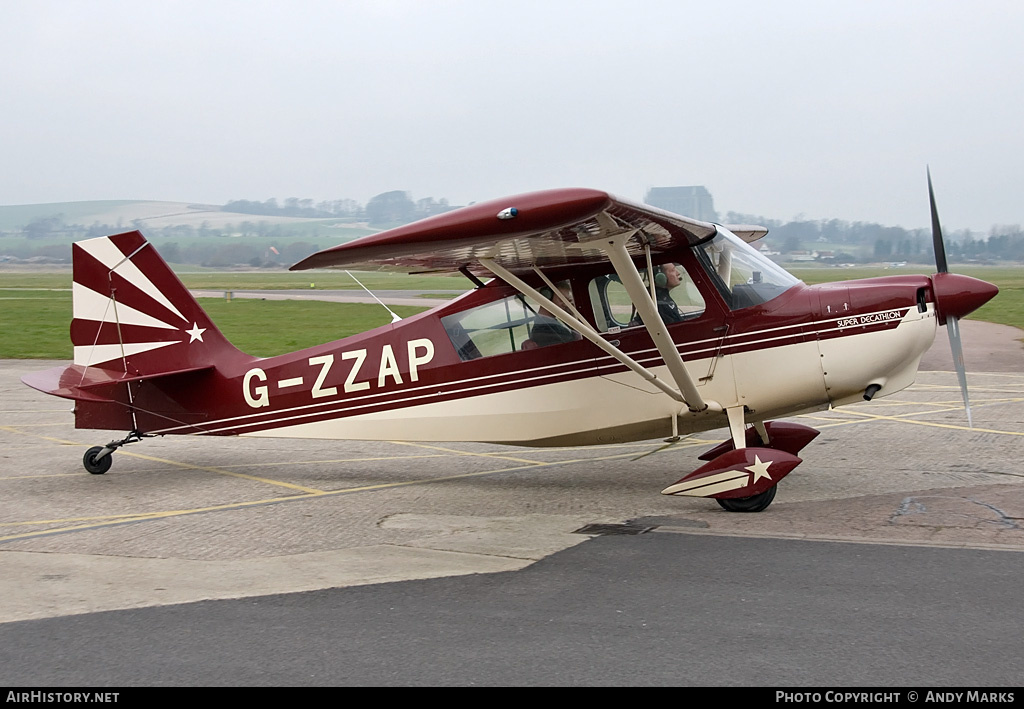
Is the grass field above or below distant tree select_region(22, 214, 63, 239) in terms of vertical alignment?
below

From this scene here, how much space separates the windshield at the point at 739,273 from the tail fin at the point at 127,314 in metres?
5.14

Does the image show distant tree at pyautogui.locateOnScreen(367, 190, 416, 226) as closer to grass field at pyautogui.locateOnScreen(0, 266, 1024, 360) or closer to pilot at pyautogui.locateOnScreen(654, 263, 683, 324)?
grass field at pyautogui.locateOnScreen(0, 266, 1024, 360)

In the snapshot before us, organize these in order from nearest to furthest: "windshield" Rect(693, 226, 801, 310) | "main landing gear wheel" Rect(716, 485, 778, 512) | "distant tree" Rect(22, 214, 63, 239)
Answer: "main landing gear wheel" Rect(716, 485, 778, 512), "windshield" Rect(693, 226, 801, 310), "distant tree" Rect(22, 214, 63, 239)

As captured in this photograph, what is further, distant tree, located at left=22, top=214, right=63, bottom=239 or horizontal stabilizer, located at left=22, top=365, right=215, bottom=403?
distant tree, located at left=22, top=214, right=63, bottom=239

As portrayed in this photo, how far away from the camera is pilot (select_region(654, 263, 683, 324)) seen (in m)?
8.60

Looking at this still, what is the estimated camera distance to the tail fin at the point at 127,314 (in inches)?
388

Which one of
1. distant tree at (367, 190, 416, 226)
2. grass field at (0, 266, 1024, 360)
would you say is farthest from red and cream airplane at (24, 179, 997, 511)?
distant tree at (367, 190, 416, 226)

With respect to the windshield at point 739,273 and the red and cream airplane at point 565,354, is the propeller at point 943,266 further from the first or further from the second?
the windshield at point 739,273

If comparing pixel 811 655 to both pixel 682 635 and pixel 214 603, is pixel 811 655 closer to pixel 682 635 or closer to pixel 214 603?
pixel 682 635

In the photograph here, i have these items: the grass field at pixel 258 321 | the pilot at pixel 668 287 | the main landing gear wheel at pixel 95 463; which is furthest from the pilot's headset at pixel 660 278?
the grass field at pixel 258 321
